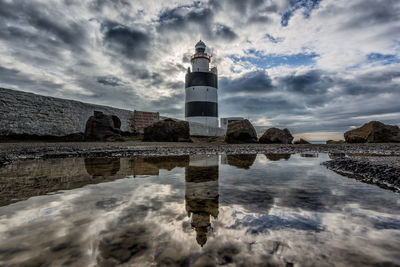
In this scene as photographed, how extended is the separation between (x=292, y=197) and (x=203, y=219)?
0.76 meters

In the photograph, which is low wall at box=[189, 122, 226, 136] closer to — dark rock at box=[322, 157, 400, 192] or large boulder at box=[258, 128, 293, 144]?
large boulder at box=[258, 128, 293, 144]

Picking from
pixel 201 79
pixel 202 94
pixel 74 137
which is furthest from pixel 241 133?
pixel 201 79

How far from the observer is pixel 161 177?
238 cm

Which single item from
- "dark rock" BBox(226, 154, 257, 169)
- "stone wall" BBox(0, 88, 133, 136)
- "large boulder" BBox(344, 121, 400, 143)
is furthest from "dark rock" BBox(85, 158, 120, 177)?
"large boulder" BBox(344, 121, 400, 143)

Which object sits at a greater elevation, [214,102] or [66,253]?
[214,102]

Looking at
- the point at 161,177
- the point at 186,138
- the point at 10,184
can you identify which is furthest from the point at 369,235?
the point at 186,138

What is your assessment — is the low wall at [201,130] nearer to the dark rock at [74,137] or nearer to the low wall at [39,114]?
the low wall at [39,114]

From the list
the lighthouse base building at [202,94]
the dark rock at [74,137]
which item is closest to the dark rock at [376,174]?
the dark rock at [74,137]

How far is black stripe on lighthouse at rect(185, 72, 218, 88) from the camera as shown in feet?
76.0

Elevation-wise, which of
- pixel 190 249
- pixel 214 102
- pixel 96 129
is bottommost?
pixel 190 249

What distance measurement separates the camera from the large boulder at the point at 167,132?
11977mm

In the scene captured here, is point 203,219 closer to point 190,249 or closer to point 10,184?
point 190,249

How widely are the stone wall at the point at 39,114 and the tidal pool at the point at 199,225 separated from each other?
9267 mm

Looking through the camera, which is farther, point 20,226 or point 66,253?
point 20,226
